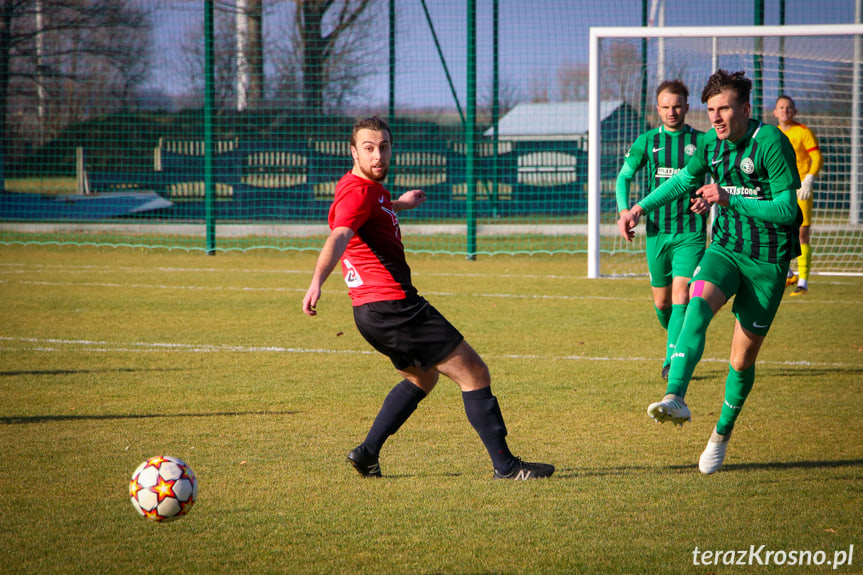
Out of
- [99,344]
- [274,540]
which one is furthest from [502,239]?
[274,540]

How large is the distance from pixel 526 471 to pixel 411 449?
2.98 ft

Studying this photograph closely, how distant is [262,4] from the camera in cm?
2125

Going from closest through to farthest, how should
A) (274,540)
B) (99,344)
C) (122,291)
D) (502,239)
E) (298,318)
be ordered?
1. (274,540)
2. (99,344)
3. (298,318)
4. (122,291)
5. (502,239)

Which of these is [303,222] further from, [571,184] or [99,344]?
[99,344]

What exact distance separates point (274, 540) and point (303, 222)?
55.7 feet

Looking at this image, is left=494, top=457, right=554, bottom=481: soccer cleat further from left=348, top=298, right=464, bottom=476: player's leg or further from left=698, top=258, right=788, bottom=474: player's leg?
left=698, top=258, right=788, bottom=474: player's leg

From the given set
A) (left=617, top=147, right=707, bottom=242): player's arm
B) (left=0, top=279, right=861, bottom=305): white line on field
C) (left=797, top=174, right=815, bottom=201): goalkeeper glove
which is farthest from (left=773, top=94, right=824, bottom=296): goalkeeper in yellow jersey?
(left=617, top=147, right=707, bottom=242): player's arm

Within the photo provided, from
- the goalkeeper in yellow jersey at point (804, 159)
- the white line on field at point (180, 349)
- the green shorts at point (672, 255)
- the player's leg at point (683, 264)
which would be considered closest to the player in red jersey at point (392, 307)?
the player's leg at point (683, 264)

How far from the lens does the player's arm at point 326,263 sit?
3990mm

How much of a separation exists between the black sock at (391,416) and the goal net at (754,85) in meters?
8.72

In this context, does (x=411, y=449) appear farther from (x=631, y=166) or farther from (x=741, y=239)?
(x=631, y=166)

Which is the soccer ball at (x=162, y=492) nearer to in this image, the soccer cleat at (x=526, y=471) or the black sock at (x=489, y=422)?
the black sock at (x=489, y=422)

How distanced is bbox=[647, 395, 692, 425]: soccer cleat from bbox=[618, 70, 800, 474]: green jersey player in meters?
0.28

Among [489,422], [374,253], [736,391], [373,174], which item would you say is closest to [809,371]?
[736,391]
